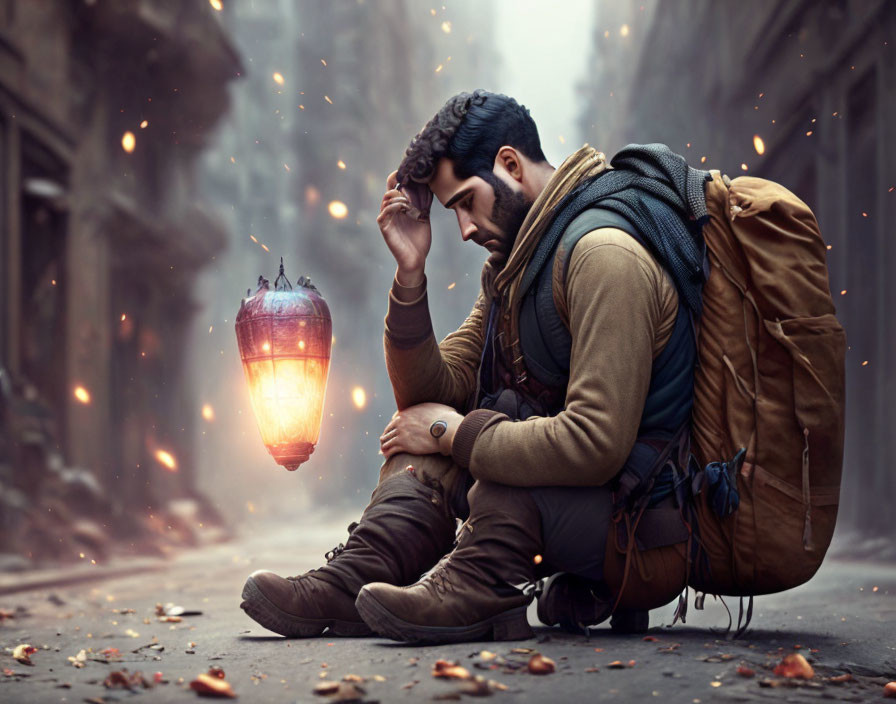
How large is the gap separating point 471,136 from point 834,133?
540 centimetres

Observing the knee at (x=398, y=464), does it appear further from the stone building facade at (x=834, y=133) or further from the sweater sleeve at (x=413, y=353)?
the stone building facade at (x=834, y=133)

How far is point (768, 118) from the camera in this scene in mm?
8109

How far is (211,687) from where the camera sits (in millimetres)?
2201

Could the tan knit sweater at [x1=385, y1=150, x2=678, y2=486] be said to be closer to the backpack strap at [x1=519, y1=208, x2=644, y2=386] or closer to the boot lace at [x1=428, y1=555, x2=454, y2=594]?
the backpack strap at [x1=519, y1=208, x2=644, y2=386]

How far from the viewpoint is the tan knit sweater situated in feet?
7.96

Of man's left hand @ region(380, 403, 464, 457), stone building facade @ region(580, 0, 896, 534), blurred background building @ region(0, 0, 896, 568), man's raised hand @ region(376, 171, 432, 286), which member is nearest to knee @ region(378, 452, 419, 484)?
man's left hand @ region(380, 403, 464, 457)

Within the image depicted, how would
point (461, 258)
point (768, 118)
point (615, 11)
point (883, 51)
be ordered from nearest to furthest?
point (883, 51)
point (768, 118)
point (615, 11)
point (461, 258)

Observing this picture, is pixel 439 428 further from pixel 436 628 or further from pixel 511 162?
pixel 511 162

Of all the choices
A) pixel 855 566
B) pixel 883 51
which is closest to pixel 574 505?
pixel 855 566

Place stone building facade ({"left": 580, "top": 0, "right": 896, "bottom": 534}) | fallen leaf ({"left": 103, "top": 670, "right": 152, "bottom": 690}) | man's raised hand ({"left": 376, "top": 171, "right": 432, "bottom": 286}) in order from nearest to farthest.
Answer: fallen leaf ({"left": 103, "top": 670, "right": 152, "bottom": 690}) < man's raised hand ({"left": 376, "top": 171, "right": 432, "bottom": 286}) < stone building facade ({"left": 580, "top": 0, "right": 896, "bottom": 534})

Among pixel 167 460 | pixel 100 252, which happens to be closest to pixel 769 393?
pixel 100 252

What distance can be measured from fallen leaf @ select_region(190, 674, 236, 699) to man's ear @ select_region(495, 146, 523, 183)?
1534mm

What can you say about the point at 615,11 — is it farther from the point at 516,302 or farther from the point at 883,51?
the point at 516,302

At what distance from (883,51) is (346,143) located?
10.2 metres
